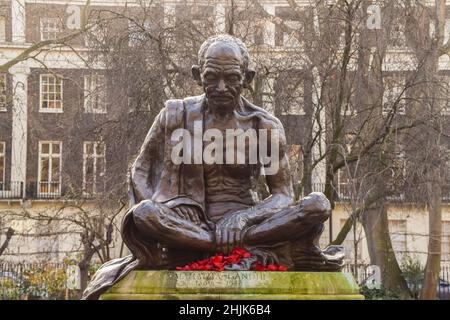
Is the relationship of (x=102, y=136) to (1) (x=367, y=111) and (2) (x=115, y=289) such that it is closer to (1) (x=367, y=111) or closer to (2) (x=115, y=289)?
(1) (x=367, y=111)

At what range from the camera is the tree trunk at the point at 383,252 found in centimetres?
2200

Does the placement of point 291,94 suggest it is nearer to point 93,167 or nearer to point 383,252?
point 93,167

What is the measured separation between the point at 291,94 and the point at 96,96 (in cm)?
446

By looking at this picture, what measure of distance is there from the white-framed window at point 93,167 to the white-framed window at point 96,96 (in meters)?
0.78

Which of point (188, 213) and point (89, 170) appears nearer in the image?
point (188, 213)

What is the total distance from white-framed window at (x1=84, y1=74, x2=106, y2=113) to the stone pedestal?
1194 centimetres

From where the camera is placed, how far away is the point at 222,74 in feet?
27.1

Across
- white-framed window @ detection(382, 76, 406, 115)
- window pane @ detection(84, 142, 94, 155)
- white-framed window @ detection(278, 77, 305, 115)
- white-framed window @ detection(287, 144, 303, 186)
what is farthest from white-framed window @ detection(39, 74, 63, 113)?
white-framed window @ detection(382, 76, 406, 115)

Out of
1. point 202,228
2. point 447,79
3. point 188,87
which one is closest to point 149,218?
point 202,228

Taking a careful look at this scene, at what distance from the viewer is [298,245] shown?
8188 mm

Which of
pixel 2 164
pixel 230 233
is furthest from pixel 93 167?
pixel 2 164

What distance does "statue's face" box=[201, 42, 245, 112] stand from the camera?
8227mm

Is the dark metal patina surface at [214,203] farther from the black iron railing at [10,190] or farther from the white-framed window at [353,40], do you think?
the black iron railing at [10,190]

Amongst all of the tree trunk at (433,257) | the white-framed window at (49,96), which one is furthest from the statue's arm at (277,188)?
the white-framed window at (49,96)
